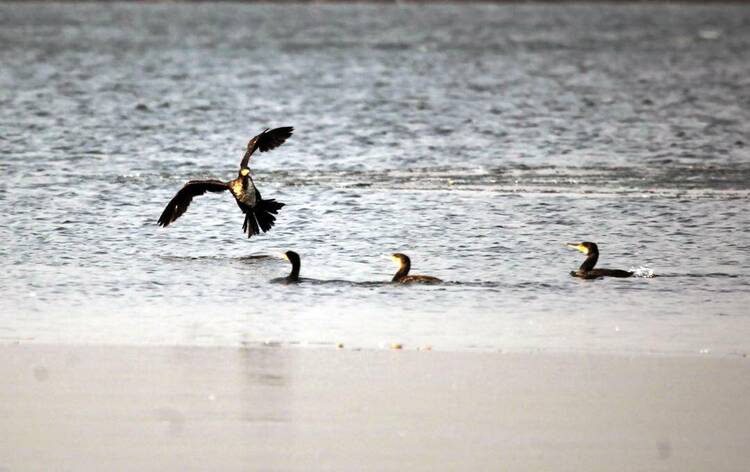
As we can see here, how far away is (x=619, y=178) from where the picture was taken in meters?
17.5

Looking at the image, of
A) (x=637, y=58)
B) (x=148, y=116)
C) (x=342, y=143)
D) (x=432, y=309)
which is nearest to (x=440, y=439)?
(x=432, y=309)

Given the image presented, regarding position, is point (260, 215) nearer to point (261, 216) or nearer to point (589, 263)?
point (261, 216)

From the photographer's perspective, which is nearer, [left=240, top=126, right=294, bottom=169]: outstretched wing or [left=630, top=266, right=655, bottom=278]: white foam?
[left=630, top=266, right=655, bottom=278]: white foam

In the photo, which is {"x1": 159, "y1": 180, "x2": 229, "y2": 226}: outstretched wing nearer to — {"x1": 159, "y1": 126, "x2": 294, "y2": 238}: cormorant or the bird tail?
{"x1": 159, "y1": 126, "x2": 294, "y2": 238}: cormorant

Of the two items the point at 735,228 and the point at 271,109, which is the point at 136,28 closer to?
the point at 271,109

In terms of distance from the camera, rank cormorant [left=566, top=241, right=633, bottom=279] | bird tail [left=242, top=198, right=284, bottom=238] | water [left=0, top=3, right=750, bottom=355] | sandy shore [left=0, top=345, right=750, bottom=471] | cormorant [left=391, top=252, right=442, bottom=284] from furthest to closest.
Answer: bird tail [left=242, top=198, right=284, bottom=238]
cormorant [left=566, top=241, right=633, bottom=279]
cormorant [left=391, top=252, right=442, bottom=284]
water [left=0, top=3, right=750, bottom=355]
sandy shore [left=0, top=345, right=750, bottom=471]

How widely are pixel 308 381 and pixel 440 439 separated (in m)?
1.21

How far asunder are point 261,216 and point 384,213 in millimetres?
1941

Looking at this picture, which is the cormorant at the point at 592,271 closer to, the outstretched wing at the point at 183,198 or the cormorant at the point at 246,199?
the cormorant at the point at 246,199

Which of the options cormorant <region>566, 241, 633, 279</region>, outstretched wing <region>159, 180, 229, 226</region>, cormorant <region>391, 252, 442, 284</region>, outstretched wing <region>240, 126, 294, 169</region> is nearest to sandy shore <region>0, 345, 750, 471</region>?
cormorant <region>391, 252, 442, 284</region>

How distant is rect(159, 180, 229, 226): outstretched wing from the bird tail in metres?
0.35

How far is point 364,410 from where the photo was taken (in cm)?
742

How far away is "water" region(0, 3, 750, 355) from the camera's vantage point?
9758 millimetres

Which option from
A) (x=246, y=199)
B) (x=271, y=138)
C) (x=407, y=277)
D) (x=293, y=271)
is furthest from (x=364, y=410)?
(x=271, y=138)
